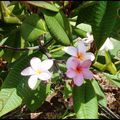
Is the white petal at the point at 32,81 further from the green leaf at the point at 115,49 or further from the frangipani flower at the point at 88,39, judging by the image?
the green leaf at the point at 115,49

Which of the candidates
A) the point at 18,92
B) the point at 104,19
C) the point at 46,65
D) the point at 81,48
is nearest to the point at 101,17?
the point at 104,19

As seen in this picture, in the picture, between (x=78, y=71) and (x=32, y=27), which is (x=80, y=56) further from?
(x=32, y=27)

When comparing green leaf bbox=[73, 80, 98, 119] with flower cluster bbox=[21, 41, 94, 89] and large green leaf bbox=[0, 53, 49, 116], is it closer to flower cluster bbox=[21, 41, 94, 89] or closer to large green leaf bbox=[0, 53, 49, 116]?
flower cluster bbox=[21, 41, 94, 89]

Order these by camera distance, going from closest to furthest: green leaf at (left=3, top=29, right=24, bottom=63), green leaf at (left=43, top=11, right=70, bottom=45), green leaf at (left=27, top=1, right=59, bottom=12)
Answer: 1. green leaf at (left=27, top=1, right=59, bottom=12)
2. green leaf at (left=43, top=11, right=70, bottom=45)
3. green leaf at (left=3, top=29, right=24, bottom=63)

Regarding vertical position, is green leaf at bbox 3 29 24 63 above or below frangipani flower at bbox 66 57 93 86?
below

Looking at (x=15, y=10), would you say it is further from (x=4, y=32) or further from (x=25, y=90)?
(x=25, y=90)

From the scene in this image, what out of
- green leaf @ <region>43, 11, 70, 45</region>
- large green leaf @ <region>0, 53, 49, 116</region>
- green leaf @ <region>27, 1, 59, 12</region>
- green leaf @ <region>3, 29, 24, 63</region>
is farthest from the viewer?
green leaf @ <region>3, 29, 24, 63</region>

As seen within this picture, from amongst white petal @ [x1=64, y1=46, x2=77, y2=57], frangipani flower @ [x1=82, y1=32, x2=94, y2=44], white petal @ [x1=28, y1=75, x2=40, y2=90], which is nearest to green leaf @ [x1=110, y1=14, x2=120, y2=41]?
frangipani flower @ [x1=82, y1=32, x2=94, y2=44]
